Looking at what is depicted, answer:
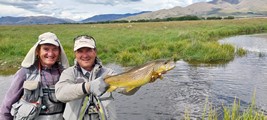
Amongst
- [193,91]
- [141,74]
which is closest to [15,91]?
[141,74]

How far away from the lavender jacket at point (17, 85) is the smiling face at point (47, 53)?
6.0 inches

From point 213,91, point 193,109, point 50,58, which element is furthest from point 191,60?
point 50,58

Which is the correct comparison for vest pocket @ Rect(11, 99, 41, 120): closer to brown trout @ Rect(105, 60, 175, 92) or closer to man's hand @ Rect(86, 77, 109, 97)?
man's hand @ Rect(86, 77, 109, 97)

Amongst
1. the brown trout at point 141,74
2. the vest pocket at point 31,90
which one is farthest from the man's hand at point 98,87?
the vest pocket at point 31,90

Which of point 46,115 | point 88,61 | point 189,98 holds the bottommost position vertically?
point 189,98

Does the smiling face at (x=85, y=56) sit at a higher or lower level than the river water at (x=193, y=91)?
higher

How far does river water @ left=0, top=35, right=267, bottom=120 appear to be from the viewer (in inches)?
448

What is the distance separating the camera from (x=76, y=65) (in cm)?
416

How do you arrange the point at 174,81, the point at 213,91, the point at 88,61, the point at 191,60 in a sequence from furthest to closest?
the point at 191,60, the point at 174,81, the point at 213,91, the point at 88,61

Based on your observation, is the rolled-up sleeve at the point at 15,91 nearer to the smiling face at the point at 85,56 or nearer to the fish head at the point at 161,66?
the smiling face at the point at 85,56

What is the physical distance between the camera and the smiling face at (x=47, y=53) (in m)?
4.46

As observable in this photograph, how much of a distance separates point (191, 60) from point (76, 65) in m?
19.2

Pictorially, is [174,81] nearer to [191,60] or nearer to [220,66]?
[220,66]

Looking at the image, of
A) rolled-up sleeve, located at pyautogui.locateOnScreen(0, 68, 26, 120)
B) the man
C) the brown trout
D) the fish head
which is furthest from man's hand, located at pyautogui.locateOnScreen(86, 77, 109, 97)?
rolled-up sleeve, located at pyautogui.locateOnScreen(0, 68, 26, 120)
